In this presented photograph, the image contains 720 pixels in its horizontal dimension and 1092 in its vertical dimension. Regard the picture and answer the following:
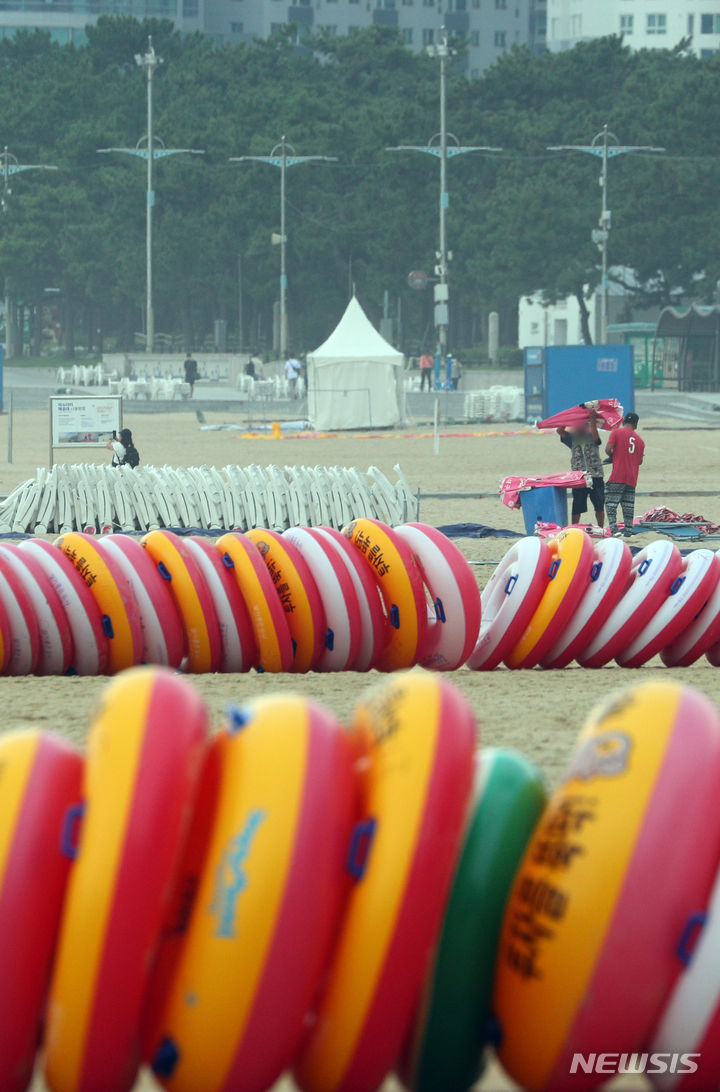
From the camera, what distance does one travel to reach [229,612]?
977cm

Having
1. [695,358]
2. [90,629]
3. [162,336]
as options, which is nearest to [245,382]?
[695,358]

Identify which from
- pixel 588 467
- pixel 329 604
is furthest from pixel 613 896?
pixel 588 467

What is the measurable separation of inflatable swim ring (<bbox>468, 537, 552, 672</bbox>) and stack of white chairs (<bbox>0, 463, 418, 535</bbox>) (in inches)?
332

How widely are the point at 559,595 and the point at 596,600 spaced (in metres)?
0.23

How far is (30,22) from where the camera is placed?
14850 cm

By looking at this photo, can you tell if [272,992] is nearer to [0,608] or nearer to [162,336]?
[0,608]

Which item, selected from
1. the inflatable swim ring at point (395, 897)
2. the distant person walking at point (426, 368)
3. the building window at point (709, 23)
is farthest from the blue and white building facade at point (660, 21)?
the inflatable swim ring at point (395, 897)

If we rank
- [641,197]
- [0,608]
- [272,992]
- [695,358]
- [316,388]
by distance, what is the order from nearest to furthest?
[272,992] < [0,608] < [316,388] < [695,358] < [641,197]

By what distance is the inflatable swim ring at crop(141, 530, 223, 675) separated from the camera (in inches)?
382

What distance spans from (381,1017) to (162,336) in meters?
90.5

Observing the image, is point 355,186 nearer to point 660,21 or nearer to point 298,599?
point 298,599

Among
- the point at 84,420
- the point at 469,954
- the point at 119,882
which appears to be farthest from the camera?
the point at 84,420

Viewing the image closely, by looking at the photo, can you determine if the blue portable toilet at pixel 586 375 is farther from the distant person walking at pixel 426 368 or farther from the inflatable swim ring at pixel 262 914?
the inflatable swim ring at pixel 262 914

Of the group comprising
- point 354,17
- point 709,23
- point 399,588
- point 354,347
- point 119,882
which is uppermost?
point 354,17
